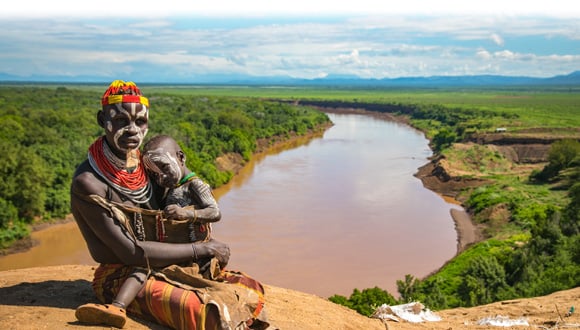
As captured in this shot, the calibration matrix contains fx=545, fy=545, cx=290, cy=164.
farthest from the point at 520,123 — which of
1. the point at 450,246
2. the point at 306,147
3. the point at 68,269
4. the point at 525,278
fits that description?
the point at 68,269

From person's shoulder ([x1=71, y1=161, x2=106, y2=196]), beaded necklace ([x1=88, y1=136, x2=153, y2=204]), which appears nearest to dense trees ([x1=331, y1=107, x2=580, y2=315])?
beaded necklace ([x1=88, y1=136, x2=153, y2=204])

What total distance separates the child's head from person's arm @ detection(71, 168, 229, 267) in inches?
17.8

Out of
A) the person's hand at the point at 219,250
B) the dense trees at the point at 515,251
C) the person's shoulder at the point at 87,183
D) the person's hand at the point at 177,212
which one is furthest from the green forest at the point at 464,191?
the person's shoulder at the point at 87,183

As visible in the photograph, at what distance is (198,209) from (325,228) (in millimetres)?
20634

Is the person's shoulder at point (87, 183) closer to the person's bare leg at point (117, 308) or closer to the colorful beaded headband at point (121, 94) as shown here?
the colorful beaded headband at point (121, 94)

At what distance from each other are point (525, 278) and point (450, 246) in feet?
31.6

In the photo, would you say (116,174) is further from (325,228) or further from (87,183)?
(325,228)

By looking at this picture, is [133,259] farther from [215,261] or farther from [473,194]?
[473,194]

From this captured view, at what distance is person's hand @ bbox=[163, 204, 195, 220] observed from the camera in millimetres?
4492

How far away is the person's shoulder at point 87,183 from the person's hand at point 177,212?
1.76ft

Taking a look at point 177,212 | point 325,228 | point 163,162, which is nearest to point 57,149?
point 325,228

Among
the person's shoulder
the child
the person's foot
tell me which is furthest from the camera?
the child

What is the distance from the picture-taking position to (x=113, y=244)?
4.43 m

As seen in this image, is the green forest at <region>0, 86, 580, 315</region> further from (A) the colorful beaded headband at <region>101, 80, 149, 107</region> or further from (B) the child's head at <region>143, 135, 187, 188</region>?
(A) the colorful beaded headband at <region>101, 80, 149, 107</region>
